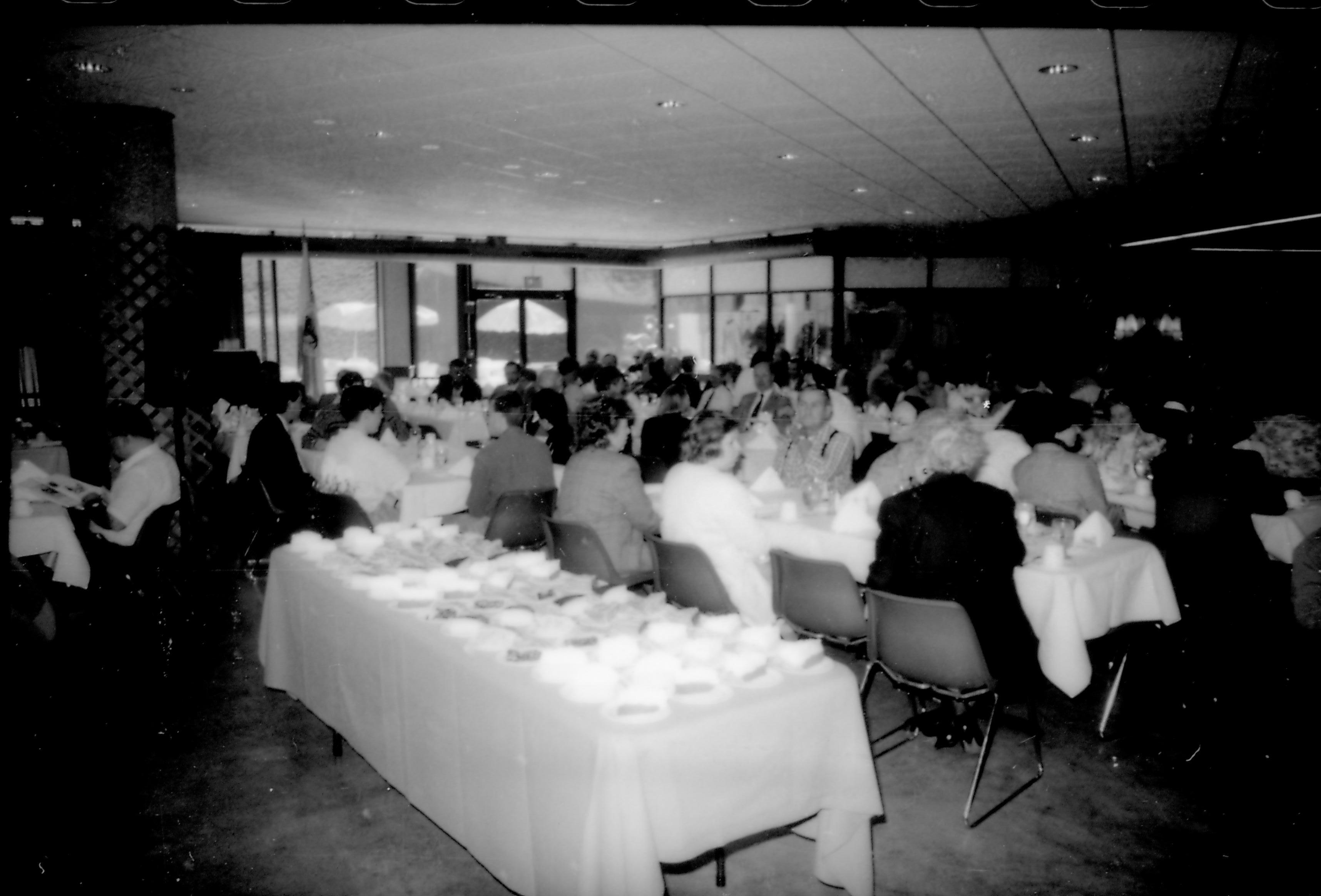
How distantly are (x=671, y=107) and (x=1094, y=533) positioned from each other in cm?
388

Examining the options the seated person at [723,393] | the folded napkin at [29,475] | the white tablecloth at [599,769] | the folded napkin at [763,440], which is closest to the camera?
the white tablecloth at [599,769]

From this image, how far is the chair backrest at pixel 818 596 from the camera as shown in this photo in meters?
3.68

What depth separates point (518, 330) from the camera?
18.4 metres

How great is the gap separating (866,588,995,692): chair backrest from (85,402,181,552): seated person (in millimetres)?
3840

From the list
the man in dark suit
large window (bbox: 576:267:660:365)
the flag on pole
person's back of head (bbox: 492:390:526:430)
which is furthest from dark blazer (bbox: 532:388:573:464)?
large window (bbox: 576:267:660:365)

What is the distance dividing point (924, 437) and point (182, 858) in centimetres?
297

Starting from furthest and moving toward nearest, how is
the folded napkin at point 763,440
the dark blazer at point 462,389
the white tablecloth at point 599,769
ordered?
the dark blazer at point 462,389 → the folded napkin at point 763,440 → the white tablecloth at point 599,769

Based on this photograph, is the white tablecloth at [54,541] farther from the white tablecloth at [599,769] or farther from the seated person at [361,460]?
the white tablecloth at [599,769]

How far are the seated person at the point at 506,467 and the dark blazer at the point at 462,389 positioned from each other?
5.40 m

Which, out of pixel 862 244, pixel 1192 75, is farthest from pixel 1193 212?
pixel 1192 75

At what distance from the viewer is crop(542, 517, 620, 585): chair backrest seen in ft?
13.4

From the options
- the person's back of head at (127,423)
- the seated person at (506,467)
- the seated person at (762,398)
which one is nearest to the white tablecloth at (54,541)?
the person's back of head at (127,423)

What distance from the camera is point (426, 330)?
17688 mm

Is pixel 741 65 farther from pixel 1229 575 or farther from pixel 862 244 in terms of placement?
pixel 862 244
